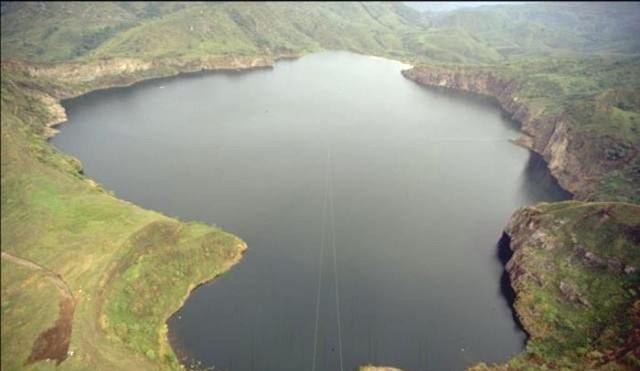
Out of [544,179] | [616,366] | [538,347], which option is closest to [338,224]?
[538,347]

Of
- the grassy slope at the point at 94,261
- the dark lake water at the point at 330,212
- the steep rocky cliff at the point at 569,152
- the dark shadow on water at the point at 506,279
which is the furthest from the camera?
the steep rocky cliff at the point at 569,152

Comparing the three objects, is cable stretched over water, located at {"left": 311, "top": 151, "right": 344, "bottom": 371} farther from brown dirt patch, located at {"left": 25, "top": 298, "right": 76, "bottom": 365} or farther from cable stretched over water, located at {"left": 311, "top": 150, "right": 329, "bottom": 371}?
brown dirt patch, located at {"left": 25, "top": 298, "right": 76, "bottom": 365}

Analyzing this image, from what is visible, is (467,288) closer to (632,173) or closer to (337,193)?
(337,193)

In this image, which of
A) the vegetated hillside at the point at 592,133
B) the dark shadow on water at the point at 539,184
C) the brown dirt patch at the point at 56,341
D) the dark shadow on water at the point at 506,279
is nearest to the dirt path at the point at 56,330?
the brown dirt patch at the point at 56,341

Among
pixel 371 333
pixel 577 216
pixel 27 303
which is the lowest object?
pixel 371 333

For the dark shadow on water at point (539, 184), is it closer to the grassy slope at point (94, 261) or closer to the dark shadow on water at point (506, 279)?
the dark shadow on water at point (506, 279)

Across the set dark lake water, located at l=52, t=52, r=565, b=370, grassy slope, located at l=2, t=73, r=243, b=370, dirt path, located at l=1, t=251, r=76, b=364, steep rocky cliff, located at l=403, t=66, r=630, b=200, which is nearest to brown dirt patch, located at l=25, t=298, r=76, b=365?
dirt path, located at l=1, t=251, r=76, b=364

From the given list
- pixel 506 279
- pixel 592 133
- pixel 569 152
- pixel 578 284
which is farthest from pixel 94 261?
pixel 592 133
